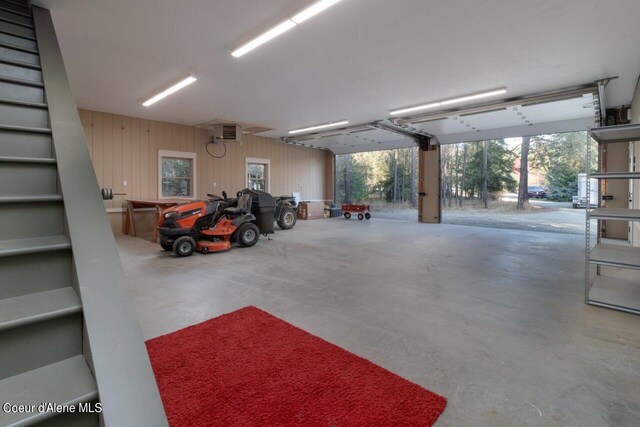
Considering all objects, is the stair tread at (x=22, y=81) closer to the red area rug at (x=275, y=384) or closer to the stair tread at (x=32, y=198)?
the stair tread at (x=32, y=198)

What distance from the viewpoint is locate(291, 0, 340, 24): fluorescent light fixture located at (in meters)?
3.03

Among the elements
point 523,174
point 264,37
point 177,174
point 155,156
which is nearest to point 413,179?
point 523,174

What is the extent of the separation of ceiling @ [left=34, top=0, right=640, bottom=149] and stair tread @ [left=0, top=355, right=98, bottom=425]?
3447mm

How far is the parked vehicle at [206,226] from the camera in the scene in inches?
206

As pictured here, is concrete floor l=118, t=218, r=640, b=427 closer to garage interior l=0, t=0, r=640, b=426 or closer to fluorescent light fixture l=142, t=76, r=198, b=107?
garage interior l=0, t=0, r=640, b=426

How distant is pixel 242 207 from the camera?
20.6 ft

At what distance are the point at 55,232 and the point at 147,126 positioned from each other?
25.9 feet

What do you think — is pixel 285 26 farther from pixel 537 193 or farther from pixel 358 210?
pixel 537 193

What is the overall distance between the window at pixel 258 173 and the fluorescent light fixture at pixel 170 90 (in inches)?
167

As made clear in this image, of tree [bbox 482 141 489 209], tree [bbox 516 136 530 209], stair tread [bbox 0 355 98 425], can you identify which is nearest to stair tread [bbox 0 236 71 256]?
stair tread [bbox 0 355 98 425]

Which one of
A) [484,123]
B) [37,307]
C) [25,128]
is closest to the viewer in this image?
[37,307]

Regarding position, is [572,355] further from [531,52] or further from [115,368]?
[531,52]

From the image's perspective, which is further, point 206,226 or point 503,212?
point 503,212

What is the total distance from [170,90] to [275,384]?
5.76 m
